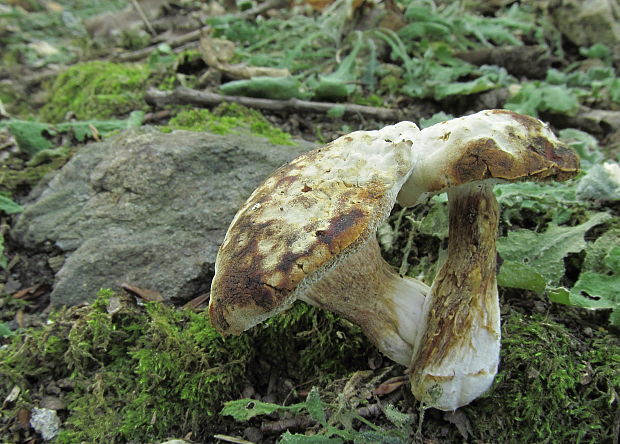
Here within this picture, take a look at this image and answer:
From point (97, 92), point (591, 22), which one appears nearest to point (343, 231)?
point (97, 92)

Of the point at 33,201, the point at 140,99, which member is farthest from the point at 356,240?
the point at 140,99

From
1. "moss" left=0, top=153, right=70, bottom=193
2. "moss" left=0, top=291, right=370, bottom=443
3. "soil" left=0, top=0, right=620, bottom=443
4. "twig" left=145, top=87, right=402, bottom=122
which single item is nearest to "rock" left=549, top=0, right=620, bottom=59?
"soil" left=0, top=0, right=620, bottom=443

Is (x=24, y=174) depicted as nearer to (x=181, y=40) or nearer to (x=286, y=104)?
(x=286, y=104)

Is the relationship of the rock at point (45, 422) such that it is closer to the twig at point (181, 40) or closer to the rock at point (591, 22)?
the twig at point (181, 40)

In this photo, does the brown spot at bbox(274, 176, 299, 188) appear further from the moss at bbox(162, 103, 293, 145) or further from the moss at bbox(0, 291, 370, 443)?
the moss at bbox(162, 103, 293, 145)

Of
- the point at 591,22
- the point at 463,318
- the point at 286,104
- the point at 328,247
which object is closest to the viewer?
the point at 328,247

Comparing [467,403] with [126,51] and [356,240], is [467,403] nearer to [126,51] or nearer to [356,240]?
[356,240]

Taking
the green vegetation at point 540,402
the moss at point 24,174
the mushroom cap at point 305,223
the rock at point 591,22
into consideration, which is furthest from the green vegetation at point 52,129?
the rock at point 591,22
